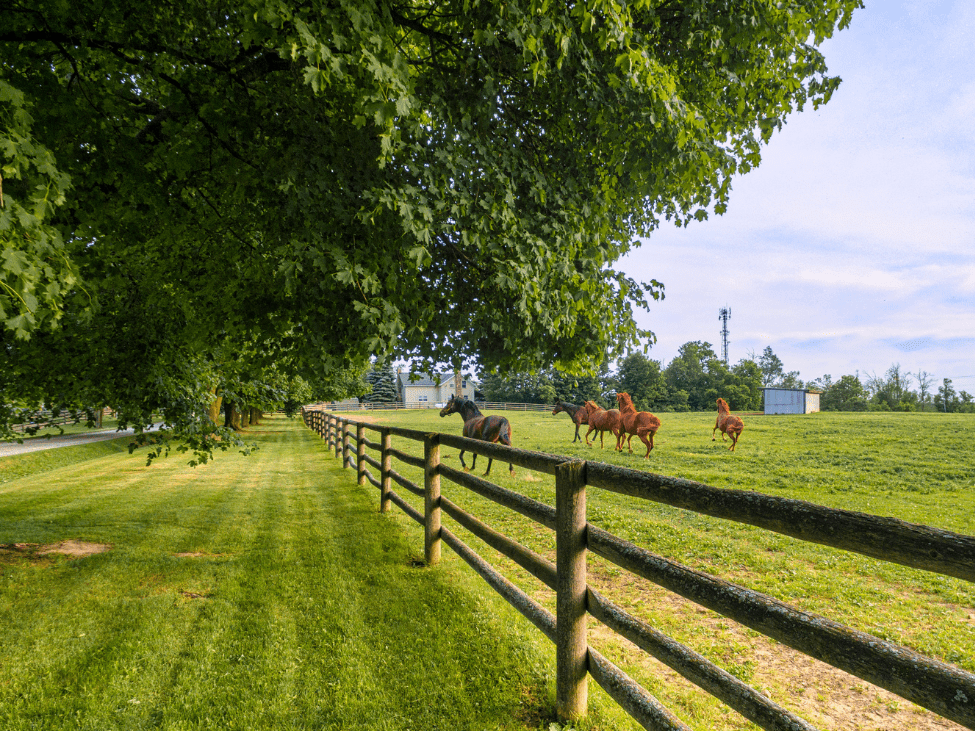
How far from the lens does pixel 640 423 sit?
16.5 metres

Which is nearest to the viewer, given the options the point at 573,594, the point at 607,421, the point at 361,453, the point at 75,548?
the point at 573,594

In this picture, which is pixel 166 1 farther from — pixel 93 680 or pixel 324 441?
pixel 324 441

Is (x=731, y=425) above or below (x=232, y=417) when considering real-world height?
above

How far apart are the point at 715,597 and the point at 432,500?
4.02 meters

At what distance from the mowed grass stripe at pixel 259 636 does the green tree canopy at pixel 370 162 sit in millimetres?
2216

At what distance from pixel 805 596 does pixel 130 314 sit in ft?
26.9

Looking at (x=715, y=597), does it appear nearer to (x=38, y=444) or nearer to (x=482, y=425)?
(x=482, y=425)

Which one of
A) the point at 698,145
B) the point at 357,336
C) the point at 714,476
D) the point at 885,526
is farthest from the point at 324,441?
the point at 885,526

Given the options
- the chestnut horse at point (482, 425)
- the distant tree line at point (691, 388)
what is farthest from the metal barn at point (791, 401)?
the chestnut horse at point (482, 425)

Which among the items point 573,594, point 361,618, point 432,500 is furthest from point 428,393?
point 573,594

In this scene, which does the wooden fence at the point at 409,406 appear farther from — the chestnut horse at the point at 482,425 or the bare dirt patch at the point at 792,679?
the bare dirt patch at the point at 792,679

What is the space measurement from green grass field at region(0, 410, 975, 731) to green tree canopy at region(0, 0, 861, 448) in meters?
2.26

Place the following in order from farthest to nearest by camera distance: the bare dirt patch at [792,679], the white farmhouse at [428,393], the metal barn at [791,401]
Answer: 1. the white farmhouse at [428,393]
2. the metal barn at [791,401]
3. the bare dirt patch at [792,679]

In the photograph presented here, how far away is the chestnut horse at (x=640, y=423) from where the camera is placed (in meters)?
16.2
